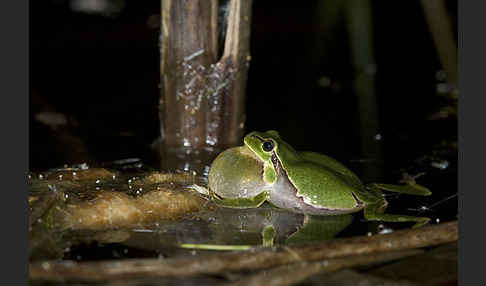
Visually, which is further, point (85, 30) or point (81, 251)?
point (85, 30)

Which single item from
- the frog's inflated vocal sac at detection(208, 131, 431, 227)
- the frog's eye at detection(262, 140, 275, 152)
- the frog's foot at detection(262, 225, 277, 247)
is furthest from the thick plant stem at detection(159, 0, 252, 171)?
the frog's foot at detection(262, 225, 277, 247)

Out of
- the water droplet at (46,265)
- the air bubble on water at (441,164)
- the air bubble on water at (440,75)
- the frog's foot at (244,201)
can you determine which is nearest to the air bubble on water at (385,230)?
the frog's foot at (244,201)

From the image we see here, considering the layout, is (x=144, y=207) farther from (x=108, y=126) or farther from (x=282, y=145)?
(x=108, y=126)

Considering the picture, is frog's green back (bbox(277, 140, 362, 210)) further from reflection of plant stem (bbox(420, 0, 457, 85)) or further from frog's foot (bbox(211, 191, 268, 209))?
reflection of plant stem (bbox(420, 0, 457, 85))

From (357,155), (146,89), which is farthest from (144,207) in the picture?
(146,89)

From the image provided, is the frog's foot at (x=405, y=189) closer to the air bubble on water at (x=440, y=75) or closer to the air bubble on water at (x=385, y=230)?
the air bubble on water at (x=385, y=230)
